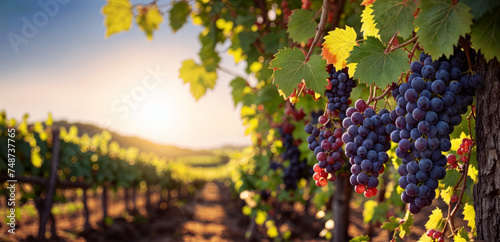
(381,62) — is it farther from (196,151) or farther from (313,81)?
(196,151)

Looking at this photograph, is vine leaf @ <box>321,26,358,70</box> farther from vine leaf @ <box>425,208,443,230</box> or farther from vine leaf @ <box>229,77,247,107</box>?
vine leaf @ <box>229,77,247,107</box>

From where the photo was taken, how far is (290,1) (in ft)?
9.43

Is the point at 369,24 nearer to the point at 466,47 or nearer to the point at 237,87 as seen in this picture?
the point at 466,47

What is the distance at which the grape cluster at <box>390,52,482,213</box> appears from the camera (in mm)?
1097

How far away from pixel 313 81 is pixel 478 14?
0.58 metres

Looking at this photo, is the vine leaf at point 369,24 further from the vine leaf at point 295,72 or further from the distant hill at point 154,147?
the distant hill at point 154,147

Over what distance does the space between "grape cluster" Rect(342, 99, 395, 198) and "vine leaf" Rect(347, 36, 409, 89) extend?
105 millimetres

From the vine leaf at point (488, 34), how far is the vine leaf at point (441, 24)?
0.04m

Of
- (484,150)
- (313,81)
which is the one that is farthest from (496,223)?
(313,81)

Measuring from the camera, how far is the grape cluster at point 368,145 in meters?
1.19

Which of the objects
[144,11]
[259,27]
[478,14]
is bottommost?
[478,14]

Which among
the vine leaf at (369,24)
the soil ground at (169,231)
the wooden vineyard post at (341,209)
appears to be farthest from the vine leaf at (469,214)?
the soil ground at (169,231)

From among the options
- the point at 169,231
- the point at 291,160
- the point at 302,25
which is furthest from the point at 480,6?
the point at 169,231

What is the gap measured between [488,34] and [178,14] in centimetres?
258
